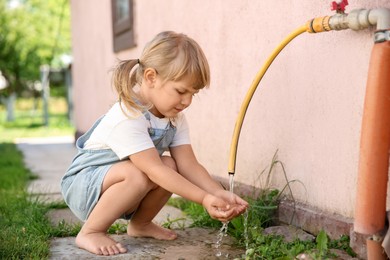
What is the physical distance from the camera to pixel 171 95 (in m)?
2.48

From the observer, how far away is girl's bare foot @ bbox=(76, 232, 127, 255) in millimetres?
2451

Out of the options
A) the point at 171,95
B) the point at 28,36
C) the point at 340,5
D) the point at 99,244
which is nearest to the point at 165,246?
the point at 99,244

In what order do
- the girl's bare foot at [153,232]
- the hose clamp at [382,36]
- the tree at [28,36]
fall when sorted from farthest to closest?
the tree at [28,36] → the girl's bare foot at [153,232] → the hose clamp at [382,36]

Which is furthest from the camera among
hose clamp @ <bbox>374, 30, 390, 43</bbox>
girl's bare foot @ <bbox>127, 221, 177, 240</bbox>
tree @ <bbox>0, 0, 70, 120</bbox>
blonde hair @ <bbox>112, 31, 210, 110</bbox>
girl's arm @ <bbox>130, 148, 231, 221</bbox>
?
tree @ <bbox>0, 0, 70, 120</bbox>

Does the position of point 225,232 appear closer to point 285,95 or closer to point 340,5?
point 285,95

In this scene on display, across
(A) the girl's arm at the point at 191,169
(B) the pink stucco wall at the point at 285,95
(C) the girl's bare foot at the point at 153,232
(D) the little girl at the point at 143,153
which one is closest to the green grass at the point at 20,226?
(D) the little girl at the point at 143,153

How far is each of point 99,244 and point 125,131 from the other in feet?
1.45

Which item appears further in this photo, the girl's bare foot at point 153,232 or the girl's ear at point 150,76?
the girl's bare foot at point 153,232

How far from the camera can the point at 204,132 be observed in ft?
12.8

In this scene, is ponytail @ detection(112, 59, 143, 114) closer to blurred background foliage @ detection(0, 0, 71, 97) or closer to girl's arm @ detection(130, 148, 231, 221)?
girl's arm @ detection(130, 148, 231, 221)

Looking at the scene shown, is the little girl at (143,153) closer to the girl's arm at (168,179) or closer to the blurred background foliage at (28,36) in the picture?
the girl's arm at (168,179)

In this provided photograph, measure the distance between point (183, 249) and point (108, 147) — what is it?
0.51m

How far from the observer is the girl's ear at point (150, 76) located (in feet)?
8.25

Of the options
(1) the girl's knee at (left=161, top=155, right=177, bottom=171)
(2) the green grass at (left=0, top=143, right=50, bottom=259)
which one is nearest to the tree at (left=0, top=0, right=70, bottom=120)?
(2) the green grass at (left=0, top=143, right=50, bottom=259)
